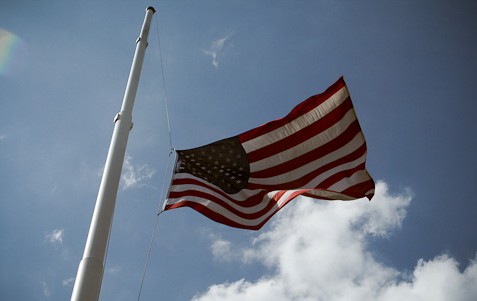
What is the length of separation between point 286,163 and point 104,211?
5.65 metres

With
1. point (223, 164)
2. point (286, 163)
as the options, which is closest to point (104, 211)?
point (223, 164)

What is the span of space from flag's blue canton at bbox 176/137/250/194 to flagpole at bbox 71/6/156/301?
8.70 ft

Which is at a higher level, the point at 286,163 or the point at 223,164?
the point at 286,163

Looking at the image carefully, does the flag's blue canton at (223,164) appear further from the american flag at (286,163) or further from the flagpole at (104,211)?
the flagpole at (104,211)

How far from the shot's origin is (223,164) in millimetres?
10516

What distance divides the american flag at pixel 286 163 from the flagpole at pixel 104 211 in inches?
102

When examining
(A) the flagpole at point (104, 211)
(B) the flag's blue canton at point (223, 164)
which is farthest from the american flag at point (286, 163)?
(A) the flagpole at point (104, 211)

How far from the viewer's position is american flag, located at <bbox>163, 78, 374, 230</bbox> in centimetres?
1041

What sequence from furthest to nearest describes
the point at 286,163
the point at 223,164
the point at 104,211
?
the point at 286,163
the point at 223,164
the point at 104,211

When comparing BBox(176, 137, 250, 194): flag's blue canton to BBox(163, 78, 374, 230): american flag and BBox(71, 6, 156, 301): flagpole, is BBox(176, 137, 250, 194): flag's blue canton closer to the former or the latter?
BBox(163, 78, 374, 230): american flag

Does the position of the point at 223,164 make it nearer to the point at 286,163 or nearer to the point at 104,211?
the point at 286,163

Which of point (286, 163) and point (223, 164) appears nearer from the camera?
point (223, 164)

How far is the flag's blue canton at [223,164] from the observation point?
33.9 ft

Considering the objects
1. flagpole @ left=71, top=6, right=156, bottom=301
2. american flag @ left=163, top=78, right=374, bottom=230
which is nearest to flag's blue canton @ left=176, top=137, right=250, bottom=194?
american flag @ left=163, top=78, right=374, bottom=230
